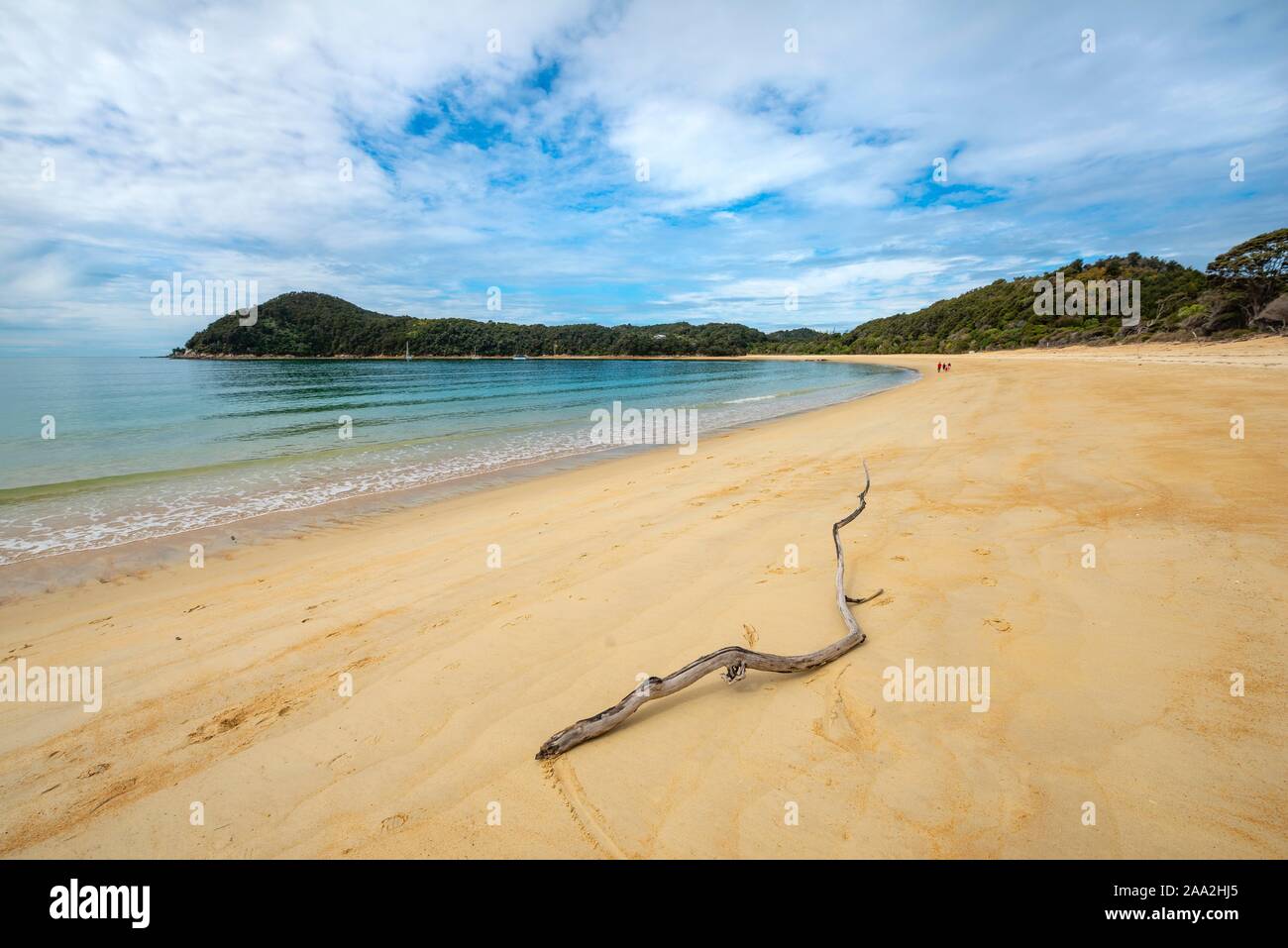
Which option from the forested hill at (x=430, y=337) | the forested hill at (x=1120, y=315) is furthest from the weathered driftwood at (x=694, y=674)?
the forested hill at (x=430, y=337)

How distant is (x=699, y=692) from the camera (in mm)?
3557

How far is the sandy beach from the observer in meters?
2.50

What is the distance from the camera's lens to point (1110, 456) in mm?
8969

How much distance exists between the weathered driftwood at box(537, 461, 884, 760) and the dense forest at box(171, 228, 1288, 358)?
57.4m

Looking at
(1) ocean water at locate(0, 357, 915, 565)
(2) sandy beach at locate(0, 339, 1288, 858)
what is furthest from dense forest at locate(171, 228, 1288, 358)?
(2) sandy beach at locate(0, 339, 1288, 858)

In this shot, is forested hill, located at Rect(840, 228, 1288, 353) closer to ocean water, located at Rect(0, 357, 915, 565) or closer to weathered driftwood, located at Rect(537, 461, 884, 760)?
ocean water, located at Rect(0, 357, 915, 565)

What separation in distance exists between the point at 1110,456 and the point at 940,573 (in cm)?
671

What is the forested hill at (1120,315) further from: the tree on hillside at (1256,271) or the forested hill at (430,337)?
the forested hill at (430,337)

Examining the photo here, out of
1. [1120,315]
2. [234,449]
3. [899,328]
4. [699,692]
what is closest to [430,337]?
[899,328]

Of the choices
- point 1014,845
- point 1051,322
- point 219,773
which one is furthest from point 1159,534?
point 1051,322

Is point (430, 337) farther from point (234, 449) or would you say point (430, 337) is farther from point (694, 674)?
point (694, 674)

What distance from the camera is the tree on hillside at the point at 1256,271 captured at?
40.1m

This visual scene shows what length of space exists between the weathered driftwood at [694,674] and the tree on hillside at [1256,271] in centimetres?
5913

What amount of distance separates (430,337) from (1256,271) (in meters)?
141
